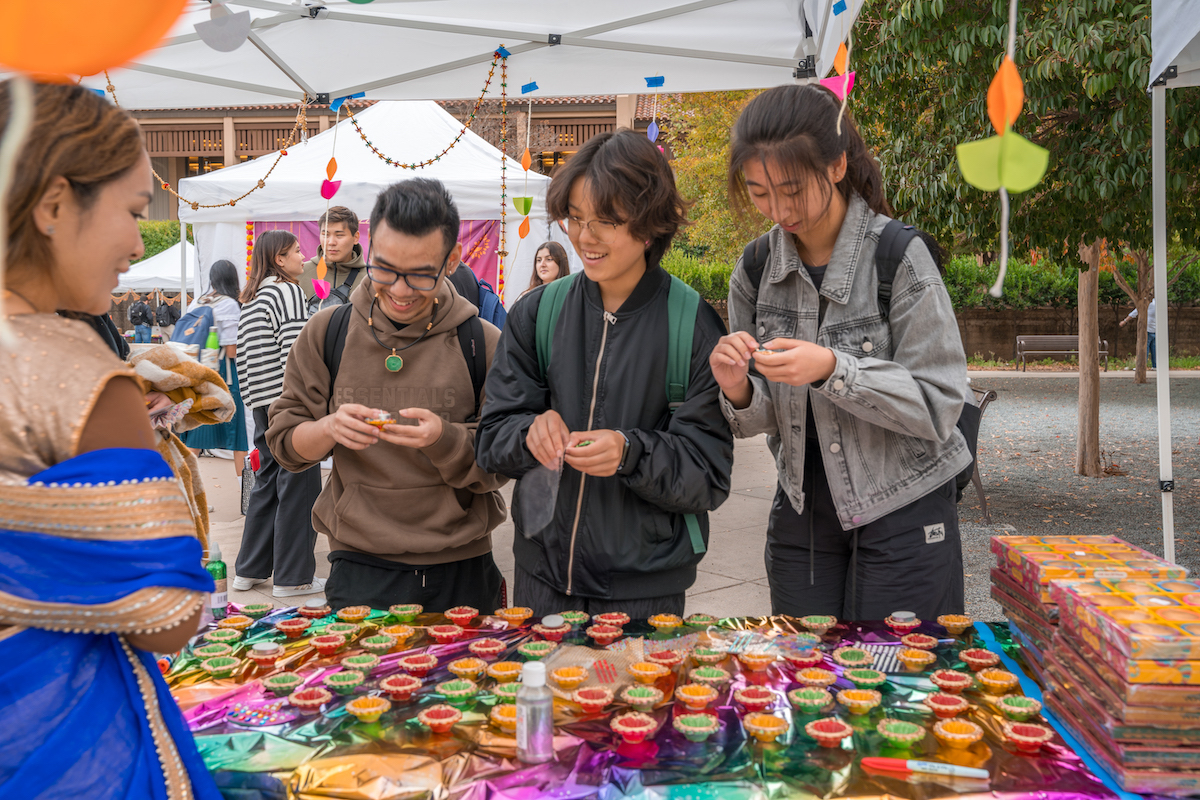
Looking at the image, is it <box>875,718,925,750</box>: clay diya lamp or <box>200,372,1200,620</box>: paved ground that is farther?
<box>200,372,1200,620</box>: paved ground

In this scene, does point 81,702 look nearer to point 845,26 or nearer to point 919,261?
point 919,261

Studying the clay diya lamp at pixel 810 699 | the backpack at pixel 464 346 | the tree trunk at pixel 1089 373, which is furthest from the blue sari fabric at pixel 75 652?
the tree trunk at pixel 1089 373

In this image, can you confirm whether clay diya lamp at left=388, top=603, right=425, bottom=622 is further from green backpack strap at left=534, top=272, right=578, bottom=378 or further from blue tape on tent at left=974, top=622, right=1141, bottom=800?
blue tape on tent at left=974, top=622, right=1141, bottom=800

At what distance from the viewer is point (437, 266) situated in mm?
2229

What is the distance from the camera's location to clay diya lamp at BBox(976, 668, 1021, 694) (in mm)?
1550

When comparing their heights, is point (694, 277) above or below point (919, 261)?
above

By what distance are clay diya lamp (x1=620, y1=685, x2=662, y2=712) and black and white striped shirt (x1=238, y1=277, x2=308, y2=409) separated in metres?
3.39

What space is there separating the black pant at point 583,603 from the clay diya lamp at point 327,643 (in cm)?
45


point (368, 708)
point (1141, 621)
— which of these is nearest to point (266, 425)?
point (368, 708)

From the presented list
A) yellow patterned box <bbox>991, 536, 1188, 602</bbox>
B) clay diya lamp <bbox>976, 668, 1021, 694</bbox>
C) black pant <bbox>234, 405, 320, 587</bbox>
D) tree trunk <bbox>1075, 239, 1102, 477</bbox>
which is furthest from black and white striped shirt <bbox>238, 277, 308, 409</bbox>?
tree trunk <bbox>1075, 239, 1102, 477</bbox>

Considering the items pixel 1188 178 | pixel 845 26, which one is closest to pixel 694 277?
pixel 1188 178

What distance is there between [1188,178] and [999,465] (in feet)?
14.9

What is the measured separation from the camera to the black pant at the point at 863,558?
1.97m

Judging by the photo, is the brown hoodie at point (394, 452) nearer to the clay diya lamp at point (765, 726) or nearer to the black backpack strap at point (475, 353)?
the black backpack strap at point (475, 353)
